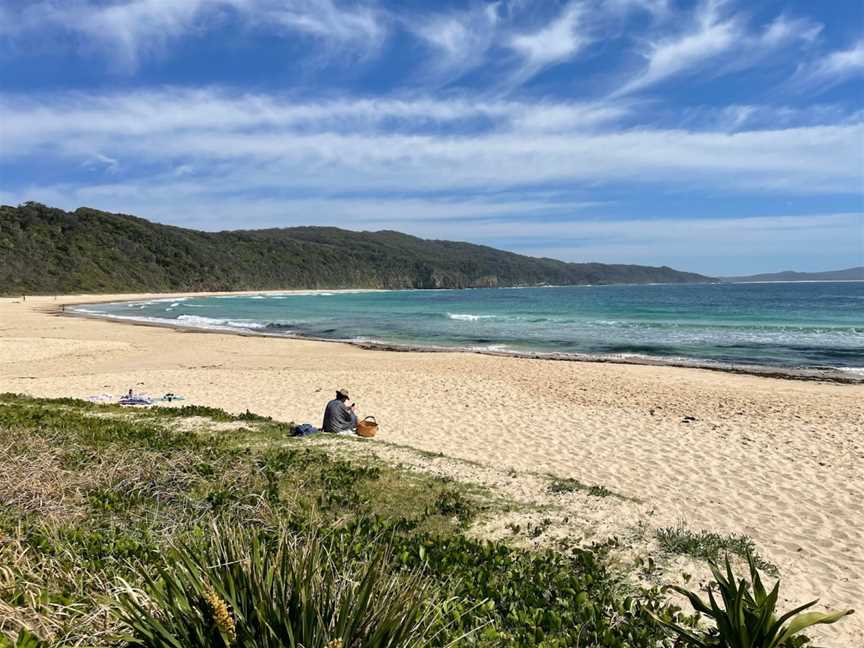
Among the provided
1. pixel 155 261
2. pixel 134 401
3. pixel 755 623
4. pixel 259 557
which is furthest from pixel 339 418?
pixel 155 261

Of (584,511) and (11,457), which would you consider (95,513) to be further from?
(584,511)

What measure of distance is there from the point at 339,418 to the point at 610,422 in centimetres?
605

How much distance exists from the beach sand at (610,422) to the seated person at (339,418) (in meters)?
0.70

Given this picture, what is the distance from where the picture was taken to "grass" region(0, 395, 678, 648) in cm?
268

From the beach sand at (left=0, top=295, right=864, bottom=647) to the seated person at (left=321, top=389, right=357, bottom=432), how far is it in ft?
2.28

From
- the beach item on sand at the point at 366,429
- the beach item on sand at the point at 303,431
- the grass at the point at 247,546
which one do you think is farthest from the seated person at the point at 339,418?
the grass at the point at 247,546

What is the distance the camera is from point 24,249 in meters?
94.6

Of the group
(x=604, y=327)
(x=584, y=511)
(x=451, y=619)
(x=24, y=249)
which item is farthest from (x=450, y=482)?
(x=24, y=249)

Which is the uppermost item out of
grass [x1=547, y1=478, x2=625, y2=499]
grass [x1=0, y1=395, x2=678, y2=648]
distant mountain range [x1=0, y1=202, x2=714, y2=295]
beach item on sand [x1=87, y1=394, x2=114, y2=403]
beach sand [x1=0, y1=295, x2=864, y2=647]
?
distant mountain range [x1=0, y1=202, x2=714, y2=295]

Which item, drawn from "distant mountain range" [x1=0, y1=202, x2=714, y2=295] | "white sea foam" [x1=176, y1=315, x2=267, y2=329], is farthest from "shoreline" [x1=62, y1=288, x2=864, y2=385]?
"distant mountain range" [x1=0, y1=202, x2=714, y2=295]

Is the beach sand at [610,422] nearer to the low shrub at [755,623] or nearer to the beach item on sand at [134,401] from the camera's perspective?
the beach item on sand at [134,401]

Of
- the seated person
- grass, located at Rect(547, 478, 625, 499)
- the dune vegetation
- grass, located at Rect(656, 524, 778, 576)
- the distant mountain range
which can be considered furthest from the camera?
the distant mountain range

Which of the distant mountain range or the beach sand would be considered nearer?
the beach sand

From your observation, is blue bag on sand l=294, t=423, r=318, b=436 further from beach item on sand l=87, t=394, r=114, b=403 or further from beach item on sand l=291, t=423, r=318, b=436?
beach item on sand l=87, t=394, r=114, b=403
